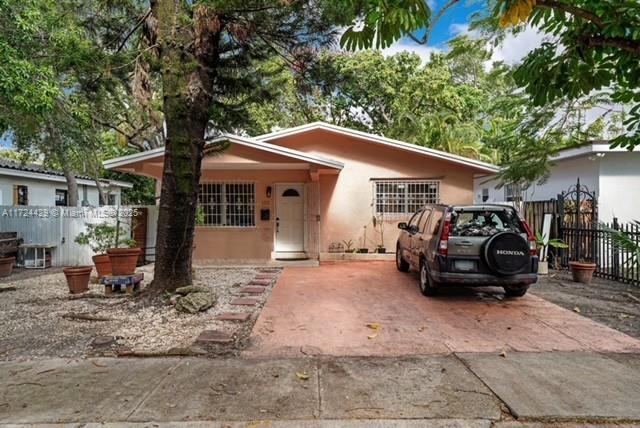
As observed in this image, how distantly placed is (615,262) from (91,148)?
14471 mm

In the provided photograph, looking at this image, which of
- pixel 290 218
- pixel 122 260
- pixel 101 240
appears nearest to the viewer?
pixel 122 260

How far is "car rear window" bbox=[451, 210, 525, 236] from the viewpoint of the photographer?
6.75 m

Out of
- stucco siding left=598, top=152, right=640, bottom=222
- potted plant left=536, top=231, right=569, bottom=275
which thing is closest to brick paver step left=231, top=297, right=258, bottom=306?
potted plant left=536, top=231, right=569, bottom=275

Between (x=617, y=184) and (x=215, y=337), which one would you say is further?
(x=617, y=184)

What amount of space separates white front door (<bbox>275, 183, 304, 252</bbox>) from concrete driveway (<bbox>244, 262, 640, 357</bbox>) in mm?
3638

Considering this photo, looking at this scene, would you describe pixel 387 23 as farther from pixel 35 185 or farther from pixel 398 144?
pixel 35 185

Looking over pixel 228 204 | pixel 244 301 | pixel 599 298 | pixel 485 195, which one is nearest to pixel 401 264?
pixel 599 298

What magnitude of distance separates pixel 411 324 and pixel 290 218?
688 centimetres

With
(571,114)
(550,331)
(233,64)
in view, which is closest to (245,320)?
(550,331)

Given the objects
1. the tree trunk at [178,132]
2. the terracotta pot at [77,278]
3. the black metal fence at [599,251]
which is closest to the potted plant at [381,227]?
the black metal fence at [599,251]

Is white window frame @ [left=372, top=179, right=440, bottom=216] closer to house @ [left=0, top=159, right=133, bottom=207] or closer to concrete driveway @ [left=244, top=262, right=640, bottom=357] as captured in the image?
concrete driveway @ [left=244, top=262, right=640, bottom=357]

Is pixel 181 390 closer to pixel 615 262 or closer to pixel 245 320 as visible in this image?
pixel 245 320

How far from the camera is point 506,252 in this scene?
6375mm

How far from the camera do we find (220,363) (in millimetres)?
4402
